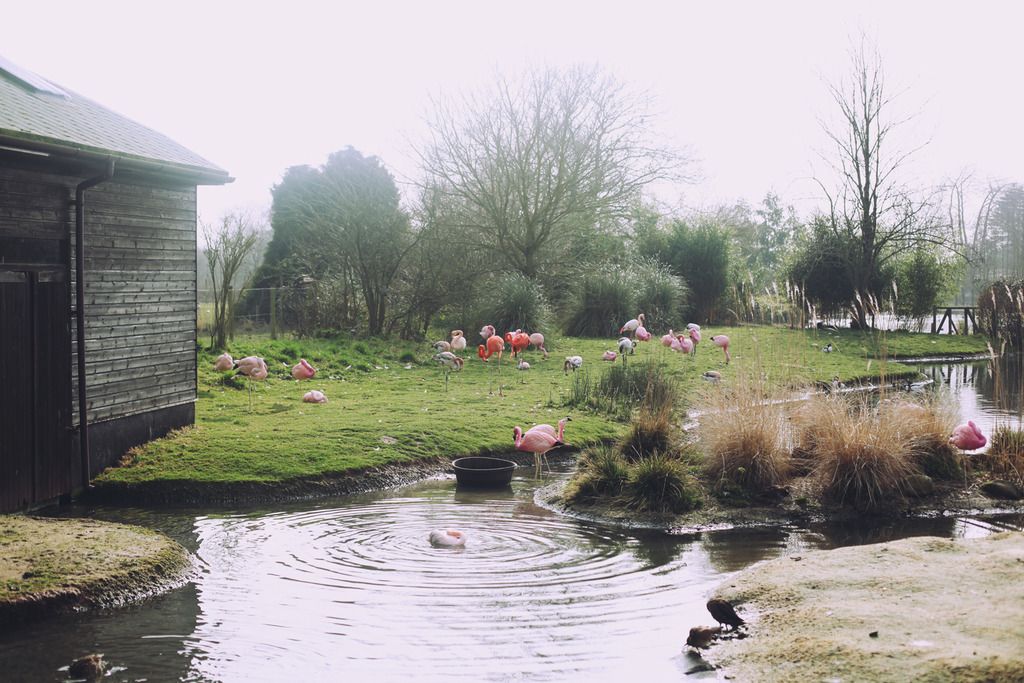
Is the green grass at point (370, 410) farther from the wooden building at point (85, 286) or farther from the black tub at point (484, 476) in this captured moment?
the black tub at point (484, 476)

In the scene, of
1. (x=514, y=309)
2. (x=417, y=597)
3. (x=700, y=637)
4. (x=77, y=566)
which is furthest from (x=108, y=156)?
(x=514, y=309)

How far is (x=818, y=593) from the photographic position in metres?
5.98

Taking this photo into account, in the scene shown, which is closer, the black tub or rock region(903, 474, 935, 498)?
rock region(903, 474, 935, 498)

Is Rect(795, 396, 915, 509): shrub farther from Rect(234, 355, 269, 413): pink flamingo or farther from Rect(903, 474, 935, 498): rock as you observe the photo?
Rect(234, 355, 269, 413): pink flamingo

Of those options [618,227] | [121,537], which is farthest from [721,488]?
[618,227]

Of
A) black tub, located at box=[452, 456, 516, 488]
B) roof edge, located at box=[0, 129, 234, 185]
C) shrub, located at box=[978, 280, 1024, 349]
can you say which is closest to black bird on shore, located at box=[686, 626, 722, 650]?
black tub, located at box=[452, 456, 516, 488]

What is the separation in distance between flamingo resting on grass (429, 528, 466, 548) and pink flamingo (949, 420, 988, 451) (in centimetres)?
529

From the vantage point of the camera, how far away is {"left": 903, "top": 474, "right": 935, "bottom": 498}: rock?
923cm

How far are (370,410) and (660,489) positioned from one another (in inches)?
204

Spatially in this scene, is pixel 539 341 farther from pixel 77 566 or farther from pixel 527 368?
pixel 77 566

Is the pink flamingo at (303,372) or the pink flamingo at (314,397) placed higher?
the pink flamingo at (303,372)

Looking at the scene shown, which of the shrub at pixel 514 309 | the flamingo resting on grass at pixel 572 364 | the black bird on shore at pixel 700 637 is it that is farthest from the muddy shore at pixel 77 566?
the shrub at pixel 514 309

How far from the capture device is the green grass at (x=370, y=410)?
10.1m

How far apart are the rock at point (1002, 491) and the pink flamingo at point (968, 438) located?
0.38m
